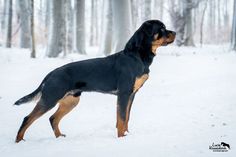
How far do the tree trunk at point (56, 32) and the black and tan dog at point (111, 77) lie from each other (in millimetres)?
11374

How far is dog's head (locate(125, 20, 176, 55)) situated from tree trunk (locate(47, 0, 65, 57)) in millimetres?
11603

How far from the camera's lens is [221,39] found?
4556cm

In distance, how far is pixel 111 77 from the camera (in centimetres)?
631

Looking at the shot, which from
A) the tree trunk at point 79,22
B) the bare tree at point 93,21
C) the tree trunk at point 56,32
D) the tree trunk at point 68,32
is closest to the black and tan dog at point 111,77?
the tree trunk at point 56,32

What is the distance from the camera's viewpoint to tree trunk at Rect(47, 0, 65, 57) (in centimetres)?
1767

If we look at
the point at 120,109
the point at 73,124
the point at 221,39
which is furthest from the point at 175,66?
the point at 221,39

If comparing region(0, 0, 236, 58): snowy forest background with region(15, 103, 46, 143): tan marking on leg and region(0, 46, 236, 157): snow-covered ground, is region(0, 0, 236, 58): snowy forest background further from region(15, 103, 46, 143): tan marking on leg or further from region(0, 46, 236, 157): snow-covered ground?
Result: region(15, 103, 46, 143): tan marking on leg

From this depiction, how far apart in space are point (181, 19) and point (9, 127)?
63.7 feet

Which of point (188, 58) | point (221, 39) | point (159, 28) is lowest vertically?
point (221, 39)

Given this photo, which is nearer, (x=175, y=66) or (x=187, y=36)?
(x=175, y=66)

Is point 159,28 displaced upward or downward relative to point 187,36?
upward

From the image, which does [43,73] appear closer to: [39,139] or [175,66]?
[175,66]

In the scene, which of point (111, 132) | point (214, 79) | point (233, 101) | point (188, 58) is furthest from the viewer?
point (188, 58)

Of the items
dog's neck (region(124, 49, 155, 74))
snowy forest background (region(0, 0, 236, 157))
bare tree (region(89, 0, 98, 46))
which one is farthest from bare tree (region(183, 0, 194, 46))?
dog's neck (region(124, 49, 155, 74))
